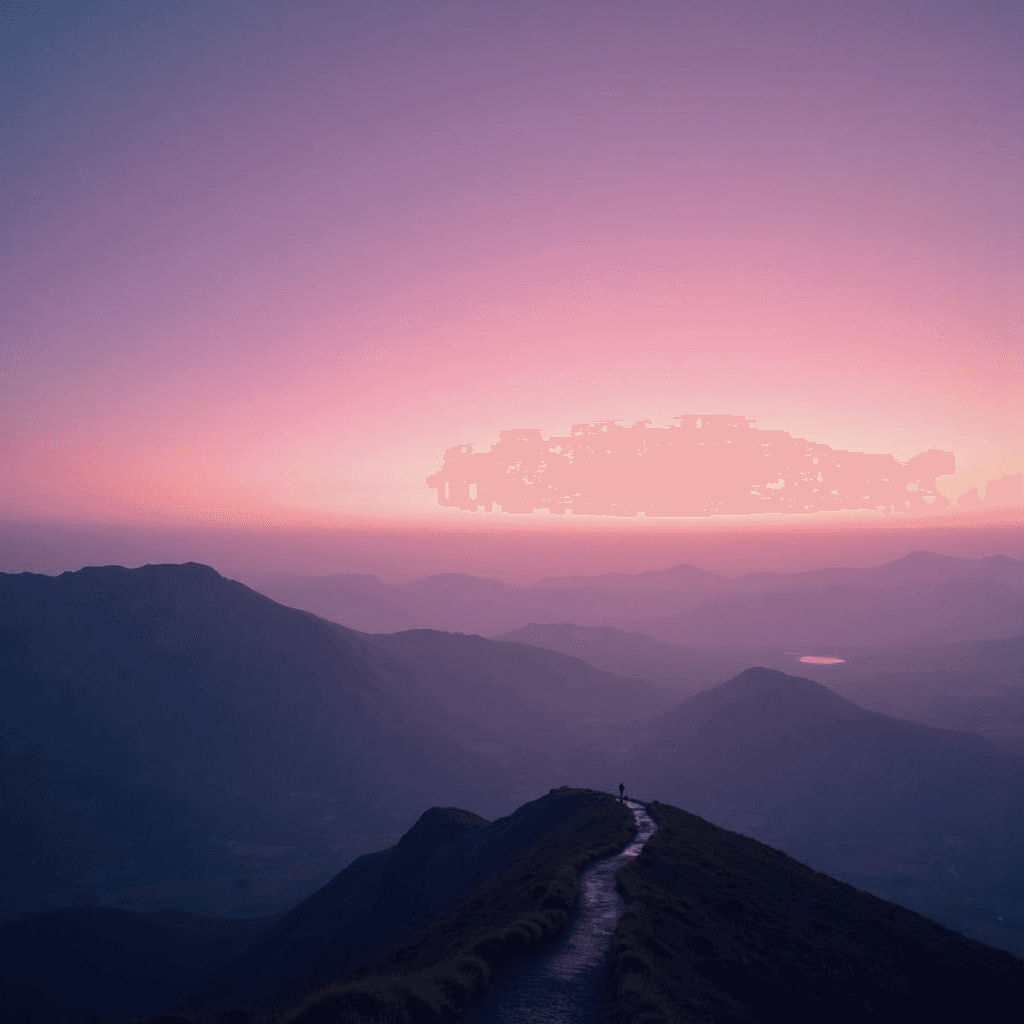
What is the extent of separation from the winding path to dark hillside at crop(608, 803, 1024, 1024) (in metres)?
0.76

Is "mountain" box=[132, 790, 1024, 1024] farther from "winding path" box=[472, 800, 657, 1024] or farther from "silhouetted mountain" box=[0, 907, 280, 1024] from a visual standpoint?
"silhouetted mountain" box=[0, 907, 280, 1024]

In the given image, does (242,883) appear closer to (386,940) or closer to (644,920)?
(386,940)

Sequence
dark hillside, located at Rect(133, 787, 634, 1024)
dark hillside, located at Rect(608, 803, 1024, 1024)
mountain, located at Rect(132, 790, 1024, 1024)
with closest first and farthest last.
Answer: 1. dark hillside, located at Rect(133, 787, 634, 1024)
2. mountain, located at Rect(132, 790, 1024, 1024)
3. dark hillside, located at Rect(608, 803, 1024, 1024)

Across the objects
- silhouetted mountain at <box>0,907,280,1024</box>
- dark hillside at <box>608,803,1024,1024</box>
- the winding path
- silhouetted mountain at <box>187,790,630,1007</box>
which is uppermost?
the winding path

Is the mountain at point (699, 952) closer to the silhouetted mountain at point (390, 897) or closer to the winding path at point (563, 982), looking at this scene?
the winding path at point (563, 982)

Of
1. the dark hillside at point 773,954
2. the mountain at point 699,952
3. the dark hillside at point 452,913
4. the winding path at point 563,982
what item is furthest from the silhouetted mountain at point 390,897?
the winding path at point 563,982

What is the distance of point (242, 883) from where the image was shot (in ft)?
553

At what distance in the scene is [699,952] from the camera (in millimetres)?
25719

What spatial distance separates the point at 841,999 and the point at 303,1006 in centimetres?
2307

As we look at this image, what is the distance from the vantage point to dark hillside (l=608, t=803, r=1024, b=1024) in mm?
21656

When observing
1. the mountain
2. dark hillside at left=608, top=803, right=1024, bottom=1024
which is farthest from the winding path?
dark hillside at left=608, top=803, right=1024, bottom=1024

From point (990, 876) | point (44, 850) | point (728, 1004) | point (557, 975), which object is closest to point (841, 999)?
point (728, 1004)

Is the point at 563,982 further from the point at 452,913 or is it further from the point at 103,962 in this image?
the point at 103,962

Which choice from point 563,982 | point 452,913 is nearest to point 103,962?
point 452,913
